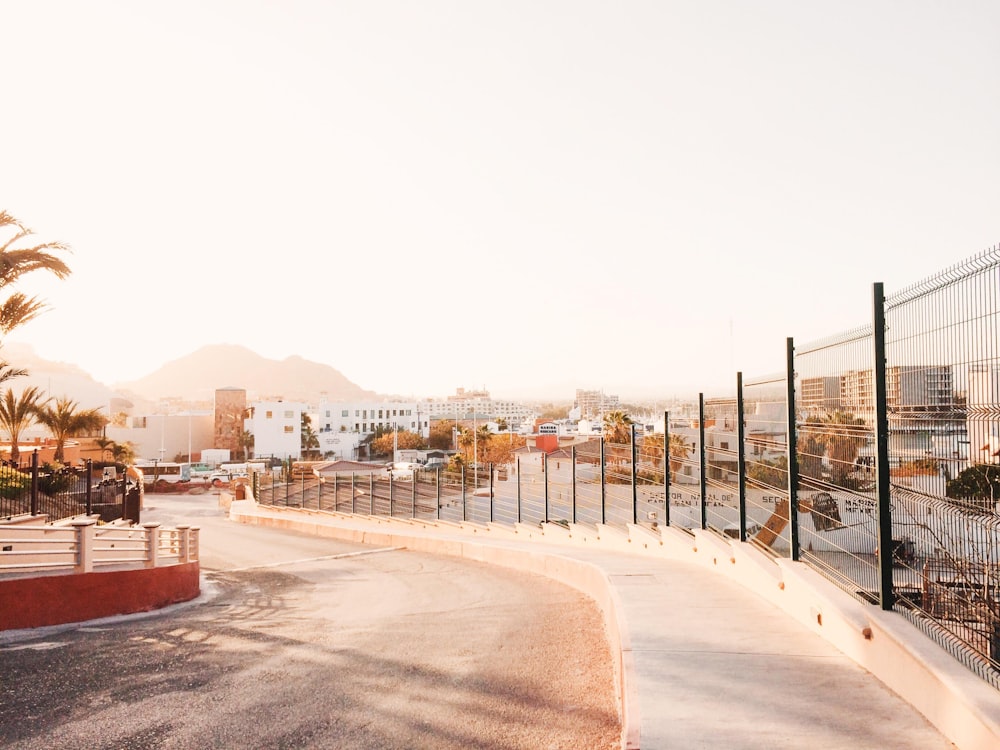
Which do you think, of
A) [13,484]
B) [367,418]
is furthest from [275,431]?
[13,484]

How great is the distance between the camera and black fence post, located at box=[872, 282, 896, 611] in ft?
19.6

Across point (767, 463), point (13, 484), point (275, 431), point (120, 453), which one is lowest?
point (275, 431)

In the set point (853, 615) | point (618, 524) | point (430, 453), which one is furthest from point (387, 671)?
point (430, 453)

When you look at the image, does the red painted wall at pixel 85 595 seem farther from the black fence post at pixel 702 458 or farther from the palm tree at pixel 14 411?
the palm tree at pixel 14 411

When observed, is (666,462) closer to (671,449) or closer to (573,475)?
(671,449)

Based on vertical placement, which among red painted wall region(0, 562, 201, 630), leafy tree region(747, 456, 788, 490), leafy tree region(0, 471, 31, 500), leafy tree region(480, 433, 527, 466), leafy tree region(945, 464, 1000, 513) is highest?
leafy tree region(945, 464, 1000, 513)

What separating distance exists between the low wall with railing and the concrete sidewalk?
731 cm

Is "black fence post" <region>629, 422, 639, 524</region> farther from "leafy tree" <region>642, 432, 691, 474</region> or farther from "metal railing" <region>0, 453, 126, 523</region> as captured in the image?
"metal railing" <region>0, 453, 126, 523</region>

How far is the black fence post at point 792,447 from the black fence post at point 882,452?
83.8 inches

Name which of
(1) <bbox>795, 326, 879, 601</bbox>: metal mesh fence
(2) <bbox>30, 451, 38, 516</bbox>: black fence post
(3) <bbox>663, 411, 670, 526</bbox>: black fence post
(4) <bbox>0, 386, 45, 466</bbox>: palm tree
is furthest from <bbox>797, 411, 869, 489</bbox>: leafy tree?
(4) <bbox>0, 386, 45, 466</bbox>: palm tree

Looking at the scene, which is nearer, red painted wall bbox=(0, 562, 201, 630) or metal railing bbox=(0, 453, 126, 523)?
red painted wall bbox=(0, 562, 201, 630)

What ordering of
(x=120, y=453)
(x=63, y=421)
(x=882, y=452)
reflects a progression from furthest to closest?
1. (x=120, y=453)
2. (x=63, y=421)
3. (x=882, y=452)

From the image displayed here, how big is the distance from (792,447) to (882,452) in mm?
2262

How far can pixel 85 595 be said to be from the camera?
11.2 m
